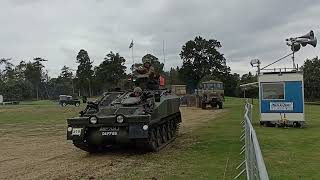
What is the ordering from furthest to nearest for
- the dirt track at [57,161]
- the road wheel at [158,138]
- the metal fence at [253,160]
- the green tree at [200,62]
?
1. the green tree at [200,62]
2. the road wheel at [158,138]
3. the dirt track at [57,161]
4. the metal fence at [253,160]

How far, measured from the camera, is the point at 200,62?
112m

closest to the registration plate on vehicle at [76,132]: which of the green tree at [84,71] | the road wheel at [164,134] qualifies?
the road wheel at [164,134]

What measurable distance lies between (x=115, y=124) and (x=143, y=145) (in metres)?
1.08

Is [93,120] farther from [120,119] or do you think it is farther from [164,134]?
[164,134]

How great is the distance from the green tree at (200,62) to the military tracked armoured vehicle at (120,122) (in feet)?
307

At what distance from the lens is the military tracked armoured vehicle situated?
48.0 ft

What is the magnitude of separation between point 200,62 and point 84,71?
93.7ft

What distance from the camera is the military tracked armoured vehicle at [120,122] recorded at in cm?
1464

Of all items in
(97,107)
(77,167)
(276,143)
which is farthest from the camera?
(276,143)

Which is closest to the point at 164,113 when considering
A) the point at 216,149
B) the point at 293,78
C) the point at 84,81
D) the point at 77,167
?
the point at 216,149

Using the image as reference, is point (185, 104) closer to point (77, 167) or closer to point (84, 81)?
point (77, 167)

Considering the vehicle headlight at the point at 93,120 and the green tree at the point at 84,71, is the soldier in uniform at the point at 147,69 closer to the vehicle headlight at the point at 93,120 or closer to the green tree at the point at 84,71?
the vehicle headlight at the point at 93,120

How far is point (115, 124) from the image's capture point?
14.8 m

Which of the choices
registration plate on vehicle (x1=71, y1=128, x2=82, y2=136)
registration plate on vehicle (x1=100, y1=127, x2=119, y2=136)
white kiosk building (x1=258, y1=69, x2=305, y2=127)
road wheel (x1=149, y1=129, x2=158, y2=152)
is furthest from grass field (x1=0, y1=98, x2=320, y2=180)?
white kiosk building (x1=258, y1=69, x2=305, y2=127)
